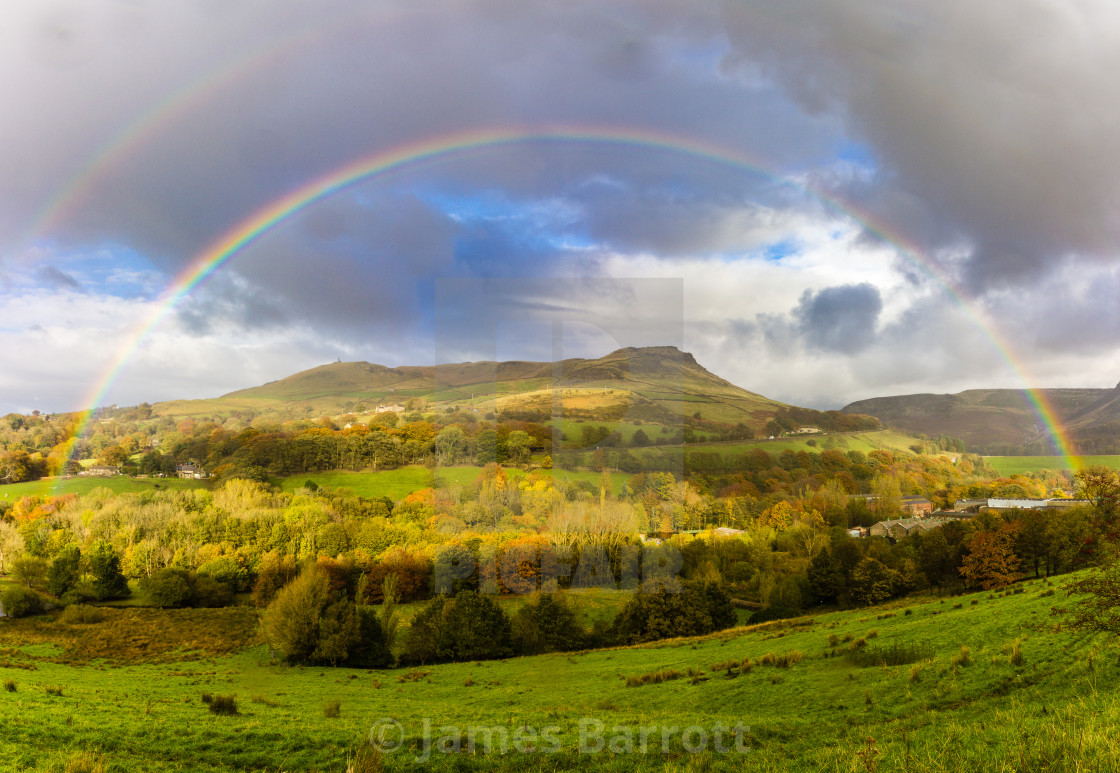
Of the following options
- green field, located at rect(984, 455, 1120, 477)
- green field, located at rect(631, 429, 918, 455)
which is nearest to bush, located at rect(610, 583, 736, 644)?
green field, located at rect(631, 429, 918, 455)

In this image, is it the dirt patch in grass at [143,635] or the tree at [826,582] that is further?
the tree at [826,582]

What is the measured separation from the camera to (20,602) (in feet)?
158

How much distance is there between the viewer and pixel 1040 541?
45.6 m

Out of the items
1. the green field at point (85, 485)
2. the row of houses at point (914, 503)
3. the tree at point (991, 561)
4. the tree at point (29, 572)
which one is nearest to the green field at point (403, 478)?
the green field at point (85, 485)

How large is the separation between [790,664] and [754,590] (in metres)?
35.7

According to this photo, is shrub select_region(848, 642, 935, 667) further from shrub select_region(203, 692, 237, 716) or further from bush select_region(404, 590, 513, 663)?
bush select_region(404, 590, 513, 663)

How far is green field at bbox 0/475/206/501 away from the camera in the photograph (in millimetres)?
85838

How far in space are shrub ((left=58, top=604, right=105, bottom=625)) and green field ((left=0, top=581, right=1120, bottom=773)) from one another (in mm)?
24668

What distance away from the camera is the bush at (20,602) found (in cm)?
4741

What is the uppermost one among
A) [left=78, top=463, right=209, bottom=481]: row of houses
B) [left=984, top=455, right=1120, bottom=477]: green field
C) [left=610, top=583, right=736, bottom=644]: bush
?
[left=78, top=463, right=209, bottom=481]: row of houses

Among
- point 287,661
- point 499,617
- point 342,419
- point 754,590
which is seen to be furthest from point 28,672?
point 342,419

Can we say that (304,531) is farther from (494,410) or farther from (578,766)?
(578,766)

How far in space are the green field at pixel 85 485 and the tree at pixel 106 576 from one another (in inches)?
1219

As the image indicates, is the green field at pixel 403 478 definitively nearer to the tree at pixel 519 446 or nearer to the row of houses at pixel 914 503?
the tree at pixel 519 446
